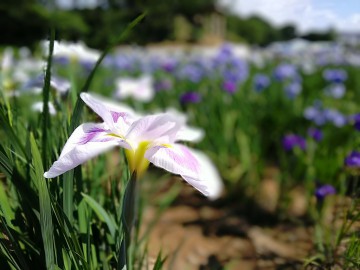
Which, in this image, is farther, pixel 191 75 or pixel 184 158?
pixel 191 75

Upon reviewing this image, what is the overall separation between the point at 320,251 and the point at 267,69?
16.3ft

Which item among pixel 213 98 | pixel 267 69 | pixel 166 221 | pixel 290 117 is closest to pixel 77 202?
pixel 166 221

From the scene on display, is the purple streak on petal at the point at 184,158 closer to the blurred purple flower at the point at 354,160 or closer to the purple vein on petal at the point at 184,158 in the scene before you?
the purple vein on petal at the point at 184,158

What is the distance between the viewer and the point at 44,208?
70 centimetres

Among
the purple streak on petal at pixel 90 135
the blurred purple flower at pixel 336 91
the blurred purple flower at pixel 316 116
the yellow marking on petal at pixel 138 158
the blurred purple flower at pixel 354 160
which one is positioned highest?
the purple streak on petal at pixel 90 135

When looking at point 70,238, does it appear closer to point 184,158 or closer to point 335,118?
point 184,158

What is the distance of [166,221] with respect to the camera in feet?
7.02

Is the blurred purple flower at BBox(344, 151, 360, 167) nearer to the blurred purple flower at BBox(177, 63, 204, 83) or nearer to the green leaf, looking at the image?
the green leaf

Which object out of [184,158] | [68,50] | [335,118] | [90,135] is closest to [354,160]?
[184,158]

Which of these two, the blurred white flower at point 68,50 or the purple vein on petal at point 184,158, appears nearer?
the purple vein on petal at point 184,158

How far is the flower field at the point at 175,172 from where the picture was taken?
0.70 metres

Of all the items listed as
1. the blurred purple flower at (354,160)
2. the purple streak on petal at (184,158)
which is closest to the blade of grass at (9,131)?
the purple streak on petal at (184,158)

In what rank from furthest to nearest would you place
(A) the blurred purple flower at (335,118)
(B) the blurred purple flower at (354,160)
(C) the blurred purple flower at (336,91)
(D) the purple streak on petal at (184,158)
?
(C) the blurred purple flower at (336,91) < (A) the blurred purple flower at (335,118) < (B) the blurred purple flower at (354,160) < (D) the purple streak on petal at (184,158)

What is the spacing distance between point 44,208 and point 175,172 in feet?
0.80
